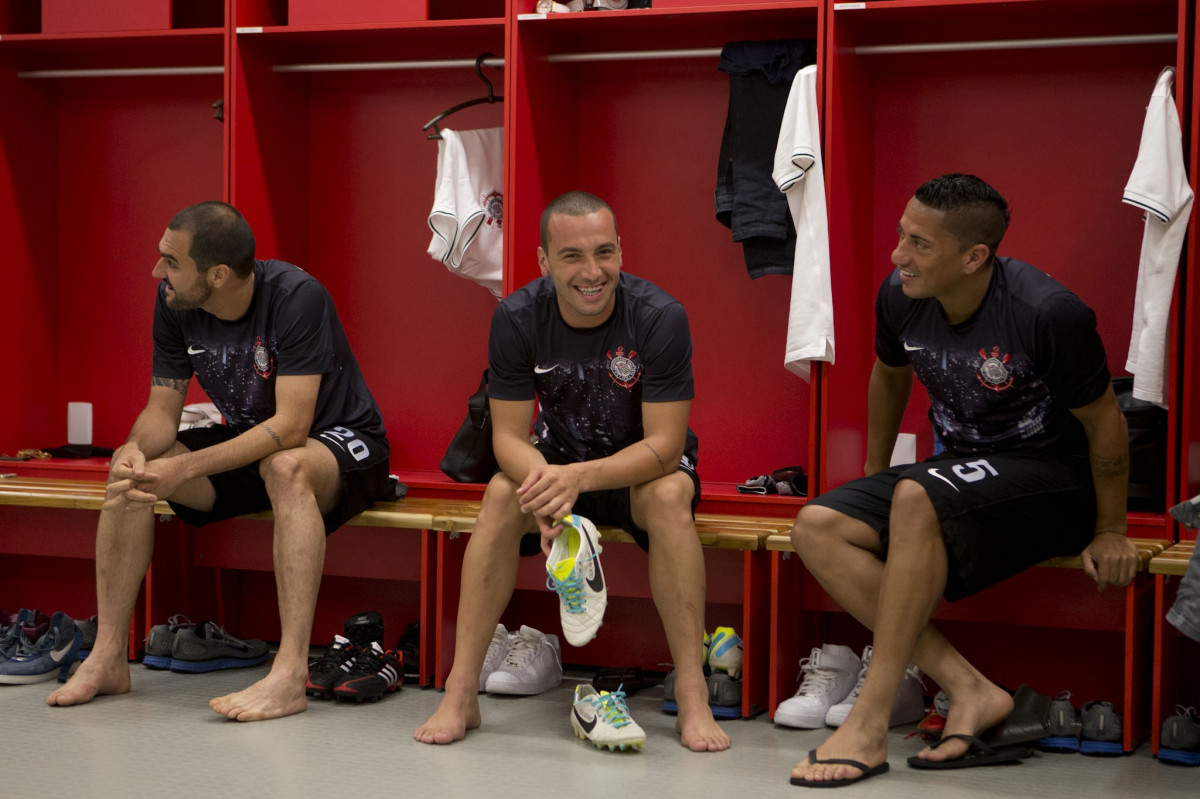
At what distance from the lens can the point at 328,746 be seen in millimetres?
2766

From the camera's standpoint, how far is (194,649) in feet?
11.4

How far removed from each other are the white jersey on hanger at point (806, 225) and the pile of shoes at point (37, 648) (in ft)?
6.59

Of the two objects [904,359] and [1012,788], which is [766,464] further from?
[1012,788]

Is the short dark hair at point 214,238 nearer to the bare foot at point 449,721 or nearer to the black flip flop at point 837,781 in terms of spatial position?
the bare foot at point 449,721

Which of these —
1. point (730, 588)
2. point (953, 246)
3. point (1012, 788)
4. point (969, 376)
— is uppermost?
point (953, 246)

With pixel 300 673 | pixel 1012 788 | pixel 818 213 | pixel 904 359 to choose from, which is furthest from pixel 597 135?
pixel 1012 788

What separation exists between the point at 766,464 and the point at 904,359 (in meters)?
0.96

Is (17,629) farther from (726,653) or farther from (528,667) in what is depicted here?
(726,653)

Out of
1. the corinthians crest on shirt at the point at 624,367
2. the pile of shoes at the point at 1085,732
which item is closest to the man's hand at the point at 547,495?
the corinthians crest on shirt at the point at 624,367

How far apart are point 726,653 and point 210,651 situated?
→ 4.56 ft

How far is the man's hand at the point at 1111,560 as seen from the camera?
9.16 feet

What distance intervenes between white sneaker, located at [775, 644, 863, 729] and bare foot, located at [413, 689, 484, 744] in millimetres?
724

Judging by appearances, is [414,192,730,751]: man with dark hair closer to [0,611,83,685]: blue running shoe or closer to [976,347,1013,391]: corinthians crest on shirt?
[976,347,1013,391]: corinthians crest on shirt

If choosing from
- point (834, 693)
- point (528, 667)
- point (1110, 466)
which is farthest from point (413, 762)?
point (1110, 466)
